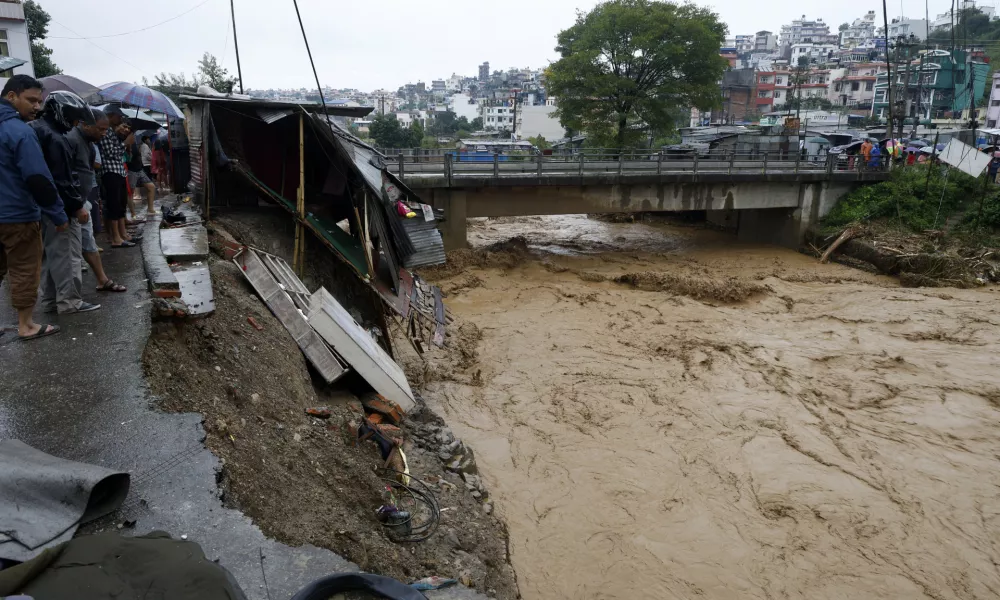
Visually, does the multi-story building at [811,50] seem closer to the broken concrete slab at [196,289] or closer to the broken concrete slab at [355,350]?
the broken concrete slab at [355,350]

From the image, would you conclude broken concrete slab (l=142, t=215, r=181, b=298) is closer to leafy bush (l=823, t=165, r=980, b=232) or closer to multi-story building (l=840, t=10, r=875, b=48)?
leafy bush (l=823, t=165, r=980, b=232)

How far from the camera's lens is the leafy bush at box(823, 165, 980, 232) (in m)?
19.9

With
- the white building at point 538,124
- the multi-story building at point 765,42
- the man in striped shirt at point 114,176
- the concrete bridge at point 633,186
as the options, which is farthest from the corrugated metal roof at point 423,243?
the multi-story building at point 765,42

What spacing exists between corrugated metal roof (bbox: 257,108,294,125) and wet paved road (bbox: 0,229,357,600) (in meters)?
4.18

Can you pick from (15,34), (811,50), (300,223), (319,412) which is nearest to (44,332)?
(319,412)

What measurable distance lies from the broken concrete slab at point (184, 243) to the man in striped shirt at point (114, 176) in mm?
485

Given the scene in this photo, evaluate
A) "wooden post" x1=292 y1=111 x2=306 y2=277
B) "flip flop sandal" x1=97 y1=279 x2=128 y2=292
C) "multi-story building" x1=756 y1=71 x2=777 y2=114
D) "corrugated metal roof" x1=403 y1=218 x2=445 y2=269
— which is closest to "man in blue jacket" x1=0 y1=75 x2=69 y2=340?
"flip flop sandal" x1=97 y1=279 x2=128 y2=292

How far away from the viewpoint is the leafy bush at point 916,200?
→ 19859 millimetres

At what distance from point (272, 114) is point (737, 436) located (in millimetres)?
7960

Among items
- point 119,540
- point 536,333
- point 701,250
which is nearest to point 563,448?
point 536,333

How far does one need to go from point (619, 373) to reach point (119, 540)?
898 centimetres

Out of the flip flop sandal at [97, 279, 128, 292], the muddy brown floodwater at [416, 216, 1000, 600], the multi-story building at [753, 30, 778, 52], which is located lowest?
the muddy brown floodwater at [416, 216, 1000, 600]

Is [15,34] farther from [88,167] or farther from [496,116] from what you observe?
[496,116]

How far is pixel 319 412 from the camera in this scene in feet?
18.2
